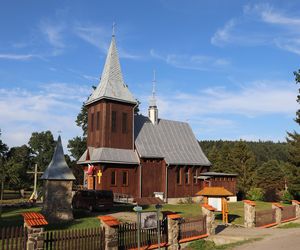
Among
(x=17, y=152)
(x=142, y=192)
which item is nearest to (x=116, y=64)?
(x=142, y=192)

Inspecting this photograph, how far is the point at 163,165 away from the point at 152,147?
2.20m

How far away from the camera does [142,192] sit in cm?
3756

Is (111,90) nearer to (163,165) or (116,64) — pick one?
(116,64)

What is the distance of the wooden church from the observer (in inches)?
1420

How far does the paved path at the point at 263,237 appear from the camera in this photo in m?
16.0

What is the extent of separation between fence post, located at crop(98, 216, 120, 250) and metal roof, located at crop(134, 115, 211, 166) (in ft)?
78.7

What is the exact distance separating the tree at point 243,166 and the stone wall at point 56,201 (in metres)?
34.6

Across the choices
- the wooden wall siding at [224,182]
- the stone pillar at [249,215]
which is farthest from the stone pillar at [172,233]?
the wooden wall siding at [224,182]

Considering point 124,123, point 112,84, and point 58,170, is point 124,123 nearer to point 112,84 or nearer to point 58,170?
point 112,84

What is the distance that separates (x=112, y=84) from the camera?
3822 centimetres

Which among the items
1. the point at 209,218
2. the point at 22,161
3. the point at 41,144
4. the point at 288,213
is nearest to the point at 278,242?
the point at 209,218

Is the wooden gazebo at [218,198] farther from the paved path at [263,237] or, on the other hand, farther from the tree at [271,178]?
the tree at [271,178]

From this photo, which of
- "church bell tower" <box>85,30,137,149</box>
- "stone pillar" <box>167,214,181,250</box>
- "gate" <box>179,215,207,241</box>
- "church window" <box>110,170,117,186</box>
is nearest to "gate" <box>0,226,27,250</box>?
"stone pillar" <box>167,214,181,250</box>


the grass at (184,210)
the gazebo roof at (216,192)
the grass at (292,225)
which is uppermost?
the gazebo roof at (216,192)
